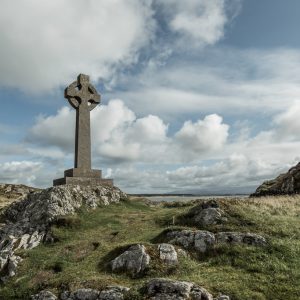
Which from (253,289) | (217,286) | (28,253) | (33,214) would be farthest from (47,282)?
(33,214)

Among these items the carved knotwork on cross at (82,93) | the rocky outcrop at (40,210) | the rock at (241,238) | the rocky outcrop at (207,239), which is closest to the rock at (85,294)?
the rocky outcrop at (207,239)

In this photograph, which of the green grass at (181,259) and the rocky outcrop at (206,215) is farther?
the rocky outcrop at (206,215)

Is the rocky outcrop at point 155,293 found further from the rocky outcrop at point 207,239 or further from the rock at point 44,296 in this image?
the rocky outcrop at point 207,239

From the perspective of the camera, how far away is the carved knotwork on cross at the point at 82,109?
1339 inches

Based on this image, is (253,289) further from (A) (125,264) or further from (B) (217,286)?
(A) (125,264)

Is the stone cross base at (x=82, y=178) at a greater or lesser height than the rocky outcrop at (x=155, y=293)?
greater

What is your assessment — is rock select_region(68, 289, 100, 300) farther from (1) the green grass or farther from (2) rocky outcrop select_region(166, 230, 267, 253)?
(2) rocky outcrop select_region(166, 230, 267, 253)

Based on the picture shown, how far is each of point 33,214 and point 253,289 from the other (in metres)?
19.1

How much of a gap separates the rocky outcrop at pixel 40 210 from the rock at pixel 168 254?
8.74m

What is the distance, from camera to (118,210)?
3188 centimetres

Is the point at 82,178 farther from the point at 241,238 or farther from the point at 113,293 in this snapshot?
the point at 113,293

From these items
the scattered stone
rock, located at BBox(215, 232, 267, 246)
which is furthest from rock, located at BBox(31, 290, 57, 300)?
rock, located at BBox(215, 232, 267, 246)

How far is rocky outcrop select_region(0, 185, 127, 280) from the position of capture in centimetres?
2577

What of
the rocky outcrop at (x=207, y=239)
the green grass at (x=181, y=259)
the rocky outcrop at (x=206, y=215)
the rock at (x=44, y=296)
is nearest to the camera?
the green grass at (x=181, y=259)
